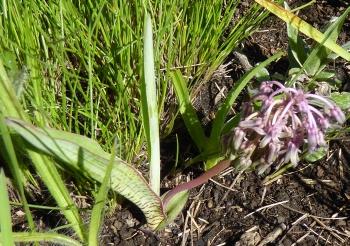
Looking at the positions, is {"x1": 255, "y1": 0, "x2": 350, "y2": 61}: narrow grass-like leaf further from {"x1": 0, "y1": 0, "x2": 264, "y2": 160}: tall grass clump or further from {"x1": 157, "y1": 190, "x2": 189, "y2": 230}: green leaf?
{"x1": 157, "y1": 190, "x2": 189, "y2": 230}: green leaf

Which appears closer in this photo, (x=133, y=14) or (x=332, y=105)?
(x=332, y=105)

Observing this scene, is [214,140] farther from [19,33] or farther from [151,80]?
[19,33]

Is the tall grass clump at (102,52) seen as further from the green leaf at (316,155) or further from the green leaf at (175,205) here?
the green leaf at (316,155)

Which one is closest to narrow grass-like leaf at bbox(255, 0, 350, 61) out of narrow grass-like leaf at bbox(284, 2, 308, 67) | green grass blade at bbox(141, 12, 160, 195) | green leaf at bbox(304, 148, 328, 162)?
narrow grass-like leaf at bbox(284, 2, 308, 67)

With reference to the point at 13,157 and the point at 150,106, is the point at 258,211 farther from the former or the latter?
the point at 13,157

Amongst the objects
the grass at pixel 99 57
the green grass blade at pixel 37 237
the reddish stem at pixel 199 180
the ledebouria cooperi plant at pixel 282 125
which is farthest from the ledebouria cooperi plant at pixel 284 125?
the green grass blade at pixel 37 237

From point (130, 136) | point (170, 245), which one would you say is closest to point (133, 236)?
point (170, 245)
